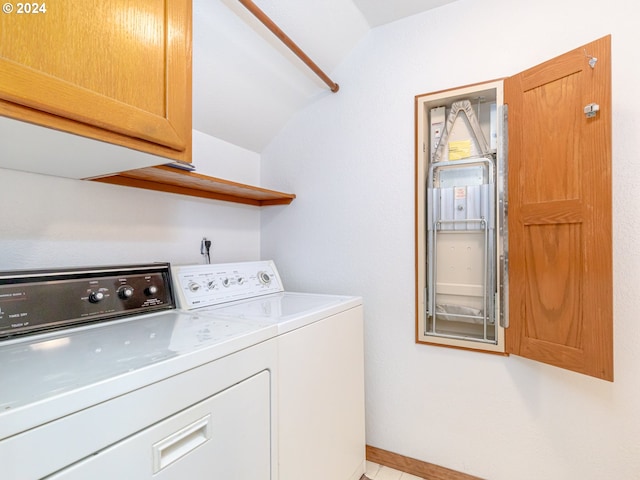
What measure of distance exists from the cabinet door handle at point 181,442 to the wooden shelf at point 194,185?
0.95 m

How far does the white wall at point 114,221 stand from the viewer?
114 cm

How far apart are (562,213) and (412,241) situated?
69cm

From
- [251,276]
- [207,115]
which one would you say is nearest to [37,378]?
[251,276]

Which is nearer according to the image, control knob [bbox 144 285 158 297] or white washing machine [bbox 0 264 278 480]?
white washing machine [bbox 0 264 278 480]

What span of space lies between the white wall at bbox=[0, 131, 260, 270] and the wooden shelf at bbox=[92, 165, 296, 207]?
1.5 inches

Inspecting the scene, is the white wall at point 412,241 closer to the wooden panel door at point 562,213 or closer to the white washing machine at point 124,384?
the wooden panel door at point 562,213

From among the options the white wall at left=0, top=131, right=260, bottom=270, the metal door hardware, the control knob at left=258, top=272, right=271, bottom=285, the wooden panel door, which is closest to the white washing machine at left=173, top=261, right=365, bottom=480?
the control knob at left=258, top=272, right=271, bottom=285

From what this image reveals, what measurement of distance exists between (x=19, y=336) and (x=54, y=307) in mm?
119

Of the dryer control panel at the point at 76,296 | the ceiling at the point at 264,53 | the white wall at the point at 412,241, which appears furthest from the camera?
the ceiling at the point at 264,53

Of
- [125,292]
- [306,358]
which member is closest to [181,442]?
[306,358]

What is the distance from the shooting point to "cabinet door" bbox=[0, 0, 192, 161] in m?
0.69

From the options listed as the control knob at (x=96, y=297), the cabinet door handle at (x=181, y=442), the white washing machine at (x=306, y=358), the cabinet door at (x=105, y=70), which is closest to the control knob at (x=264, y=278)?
the white washing machine at (x=306, y=358)

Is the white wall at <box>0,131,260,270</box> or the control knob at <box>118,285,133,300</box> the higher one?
the white wall at <box>0,131,260,270</box>

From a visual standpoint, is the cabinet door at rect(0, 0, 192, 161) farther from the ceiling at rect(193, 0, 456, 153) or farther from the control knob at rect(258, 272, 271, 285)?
the control knob at rect(258, 272, 271, 285)
